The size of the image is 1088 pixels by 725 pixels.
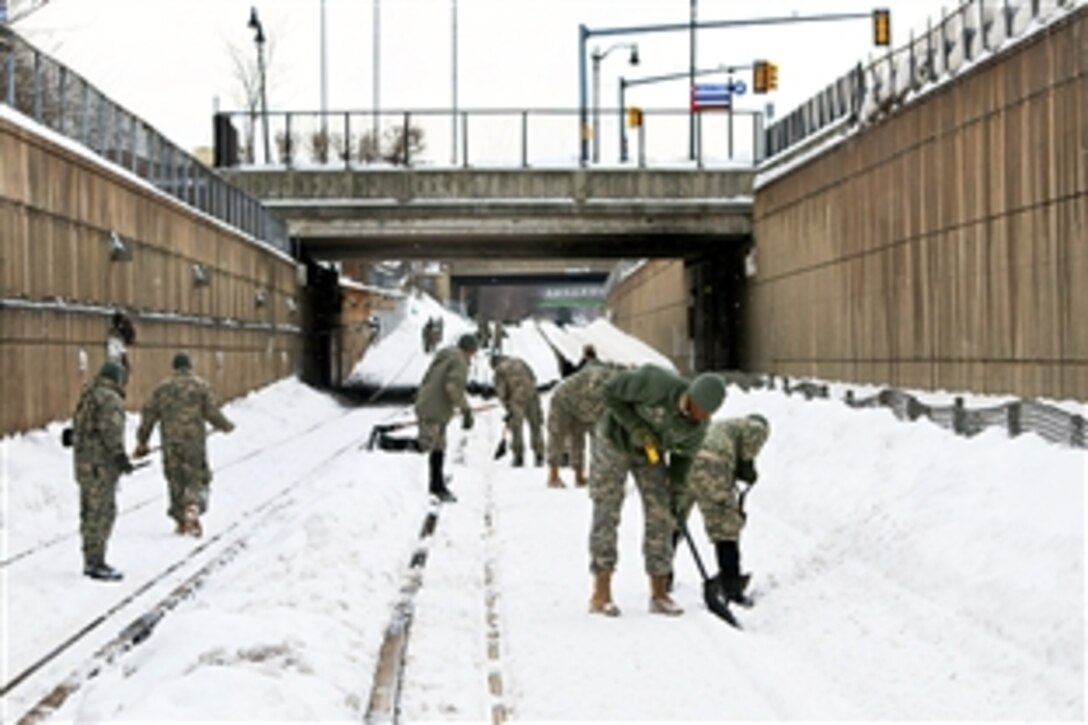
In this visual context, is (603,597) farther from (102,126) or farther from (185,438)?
(102,126)

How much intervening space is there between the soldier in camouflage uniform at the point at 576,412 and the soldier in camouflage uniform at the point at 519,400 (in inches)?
107

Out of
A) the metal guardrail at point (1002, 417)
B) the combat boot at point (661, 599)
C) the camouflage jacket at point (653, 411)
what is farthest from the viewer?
the metal guardrail at point (1002, 417)

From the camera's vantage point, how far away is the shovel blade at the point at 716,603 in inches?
371

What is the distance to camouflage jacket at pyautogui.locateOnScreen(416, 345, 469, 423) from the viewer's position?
15891 mm

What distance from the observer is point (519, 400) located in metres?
20.8

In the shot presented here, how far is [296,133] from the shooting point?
45.7 m

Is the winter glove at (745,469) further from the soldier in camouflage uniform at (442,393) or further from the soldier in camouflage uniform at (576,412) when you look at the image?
the soldier in camouflage uniform at (576,412)

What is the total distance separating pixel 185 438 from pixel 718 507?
6.54 m

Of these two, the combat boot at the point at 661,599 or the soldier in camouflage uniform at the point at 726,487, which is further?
the soldier in camouflage uniform at the point at 726,487

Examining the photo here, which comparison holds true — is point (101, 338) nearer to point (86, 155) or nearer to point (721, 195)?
point (86, 155)

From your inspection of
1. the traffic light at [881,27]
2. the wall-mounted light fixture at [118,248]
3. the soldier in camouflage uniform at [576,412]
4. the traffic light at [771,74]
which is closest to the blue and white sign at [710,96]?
the traffic light at [771,74]

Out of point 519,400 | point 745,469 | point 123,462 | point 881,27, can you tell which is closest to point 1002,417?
point 745,469

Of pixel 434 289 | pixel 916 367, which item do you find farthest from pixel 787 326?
pixel 434 289

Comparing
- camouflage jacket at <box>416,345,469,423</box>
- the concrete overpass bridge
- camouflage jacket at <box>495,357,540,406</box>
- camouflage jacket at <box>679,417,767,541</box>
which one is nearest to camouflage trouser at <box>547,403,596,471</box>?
camouflage jacket at <box>416,345,469,423</box>
